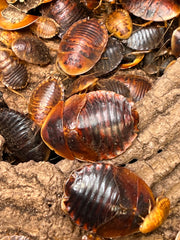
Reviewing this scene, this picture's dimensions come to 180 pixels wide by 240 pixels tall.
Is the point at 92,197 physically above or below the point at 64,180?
above

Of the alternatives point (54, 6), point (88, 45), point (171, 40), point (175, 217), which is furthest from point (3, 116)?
point (171, 40)

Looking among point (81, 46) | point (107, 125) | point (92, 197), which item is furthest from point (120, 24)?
point (92, 197)

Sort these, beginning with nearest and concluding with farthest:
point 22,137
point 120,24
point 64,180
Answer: point 64,180 → point 22,137 → point 120,24

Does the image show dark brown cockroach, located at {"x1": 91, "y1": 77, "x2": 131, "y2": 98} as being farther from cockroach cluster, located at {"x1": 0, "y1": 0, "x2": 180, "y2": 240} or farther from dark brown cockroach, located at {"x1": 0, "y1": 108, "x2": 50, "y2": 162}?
dark brown cockroach, located at {"x1": 0, "y1": 108, "x2": 50, "y2": 162}

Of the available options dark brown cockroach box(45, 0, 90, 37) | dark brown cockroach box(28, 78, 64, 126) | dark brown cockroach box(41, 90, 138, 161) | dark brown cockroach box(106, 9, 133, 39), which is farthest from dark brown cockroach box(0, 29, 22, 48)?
dark brown cockroach box(41, 90, 138, 161)

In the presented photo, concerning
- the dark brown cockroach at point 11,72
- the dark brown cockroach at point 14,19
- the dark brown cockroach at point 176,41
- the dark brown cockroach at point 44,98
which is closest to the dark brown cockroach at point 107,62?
the dark brown cockroach at point 44,98

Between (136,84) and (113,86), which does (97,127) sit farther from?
(136,84)

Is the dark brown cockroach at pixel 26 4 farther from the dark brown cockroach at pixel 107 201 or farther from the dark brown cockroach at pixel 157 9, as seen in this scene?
the dark brown cockroach at pixel 107 201

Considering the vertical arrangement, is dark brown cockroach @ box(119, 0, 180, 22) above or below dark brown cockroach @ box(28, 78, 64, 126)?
above
